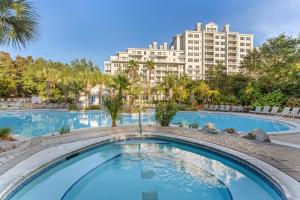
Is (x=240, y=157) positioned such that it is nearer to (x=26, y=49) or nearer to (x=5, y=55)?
(x=26, y=49)

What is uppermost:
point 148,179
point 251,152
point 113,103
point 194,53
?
point 194,53

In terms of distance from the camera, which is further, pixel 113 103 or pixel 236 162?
pixel 113 103

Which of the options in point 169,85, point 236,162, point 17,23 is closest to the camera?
point 236,162

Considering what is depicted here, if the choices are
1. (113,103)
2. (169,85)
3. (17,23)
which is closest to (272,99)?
(169,85)

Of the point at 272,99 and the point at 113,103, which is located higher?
the point at 272,99

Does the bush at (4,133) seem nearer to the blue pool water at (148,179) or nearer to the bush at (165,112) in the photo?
the blue pool water at (148,179)

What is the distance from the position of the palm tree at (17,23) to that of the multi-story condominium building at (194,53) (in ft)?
198

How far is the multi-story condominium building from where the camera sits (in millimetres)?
68625

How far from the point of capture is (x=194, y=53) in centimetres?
7106

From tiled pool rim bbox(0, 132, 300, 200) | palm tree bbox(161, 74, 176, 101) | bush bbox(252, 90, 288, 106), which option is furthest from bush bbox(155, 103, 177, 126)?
palm tree bbox(161, 74, 176, 101)

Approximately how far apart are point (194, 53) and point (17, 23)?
223 feet

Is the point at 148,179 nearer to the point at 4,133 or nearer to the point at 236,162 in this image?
the point at 236,162

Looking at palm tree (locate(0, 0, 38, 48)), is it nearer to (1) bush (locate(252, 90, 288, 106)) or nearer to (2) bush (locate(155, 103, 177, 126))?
(2) bush (locate(155, 103, 177, 126))

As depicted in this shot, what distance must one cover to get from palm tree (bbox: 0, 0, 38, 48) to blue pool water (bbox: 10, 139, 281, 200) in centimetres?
357
